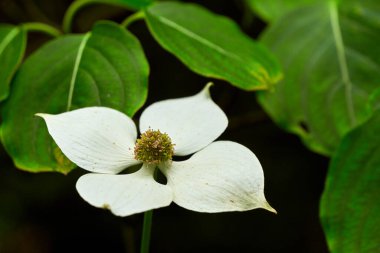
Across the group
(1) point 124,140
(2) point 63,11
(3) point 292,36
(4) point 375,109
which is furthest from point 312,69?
(2) point 63,11

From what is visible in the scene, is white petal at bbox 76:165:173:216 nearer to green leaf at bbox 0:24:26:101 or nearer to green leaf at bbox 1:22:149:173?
green leaf at bbox 1:22:149:173

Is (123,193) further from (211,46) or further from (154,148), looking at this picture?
(211,46)

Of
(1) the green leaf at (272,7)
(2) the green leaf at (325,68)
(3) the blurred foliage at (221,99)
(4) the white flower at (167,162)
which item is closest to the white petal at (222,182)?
(4) the white flower at (167,162)

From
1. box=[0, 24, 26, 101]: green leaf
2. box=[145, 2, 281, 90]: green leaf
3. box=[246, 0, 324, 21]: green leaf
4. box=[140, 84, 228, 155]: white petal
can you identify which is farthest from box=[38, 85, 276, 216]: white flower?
box=[246, 0, 324, 21]: green leaf

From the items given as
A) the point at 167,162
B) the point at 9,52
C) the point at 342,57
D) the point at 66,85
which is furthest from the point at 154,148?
the point at 342,57

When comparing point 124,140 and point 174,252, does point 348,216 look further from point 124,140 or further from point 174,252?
point 174,252

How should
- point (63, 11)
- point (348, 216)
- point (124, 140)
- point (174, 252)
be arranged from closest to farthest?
point (124, 140) < point (348, 216) < point (174, 252) < point (63, 11)
